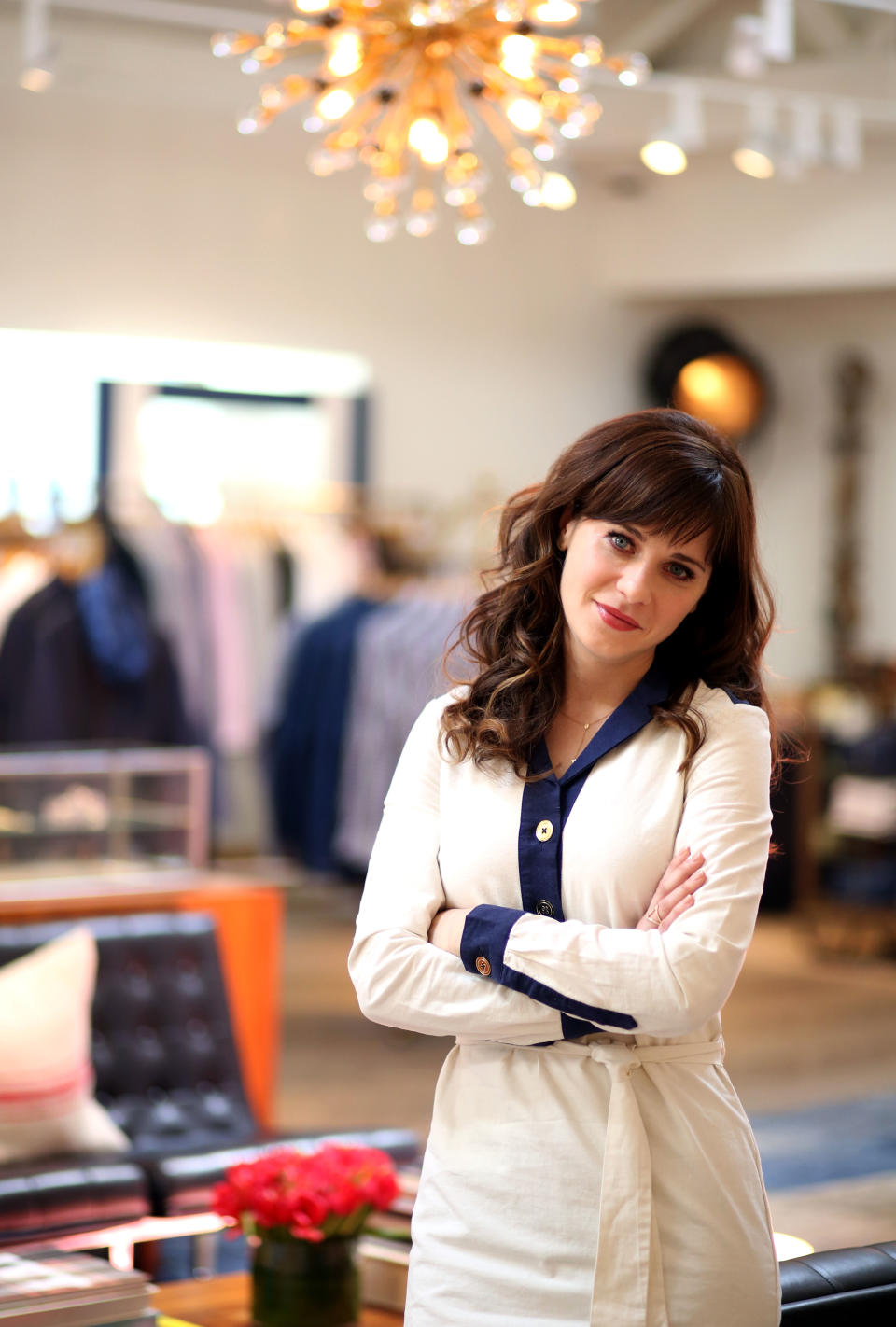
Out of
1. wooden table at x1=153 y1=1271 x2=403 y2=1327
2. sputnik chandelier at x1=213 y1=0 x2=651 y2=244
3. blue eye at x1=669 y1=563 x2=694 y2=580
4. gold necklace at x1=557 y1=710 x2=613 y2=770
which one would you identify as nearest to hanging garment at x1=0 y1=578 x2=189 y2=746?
sputnik chandelier at x1=213 y1=0 x2=651 y2=244

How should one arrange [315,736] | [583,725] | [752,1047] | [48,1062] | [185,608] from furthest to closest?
[185,608], [315,736], [752,1047], [48,1062], [583,725]

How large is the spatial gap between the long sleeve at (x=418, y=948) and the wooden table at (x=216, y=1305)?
1.09 m

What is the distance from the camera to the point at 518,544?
5.93ft

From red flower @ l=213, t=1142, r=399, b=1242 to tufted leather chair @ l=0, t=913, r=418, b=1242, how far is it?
80 cm

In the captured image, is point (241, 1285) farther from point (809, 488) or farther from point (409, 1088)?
point (809, 488)

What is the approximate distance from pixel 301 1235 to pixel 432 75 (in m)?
2.14

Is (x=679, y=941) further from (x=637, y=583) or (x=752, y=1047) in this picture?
(x=752, y=1047)

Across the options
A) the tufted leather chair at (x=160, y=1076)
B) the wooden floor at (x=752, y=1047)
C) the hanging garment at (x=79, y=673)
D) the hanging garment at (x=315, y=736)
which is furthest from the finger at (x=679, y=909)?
the hanging garment at (x=79, y=673)

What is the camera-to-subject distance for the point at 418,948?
1.68 metres

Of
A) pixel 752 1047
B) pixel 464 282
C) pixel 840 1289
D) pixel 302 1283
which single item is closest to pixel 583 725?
pixel 840 1289

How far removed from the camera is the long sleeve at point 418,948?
5.31 ft

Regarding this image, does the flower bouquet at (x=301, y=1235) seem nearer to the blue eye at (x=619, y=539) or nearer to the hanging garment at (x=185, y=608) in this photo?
the blue eye at (x=619, y=539)

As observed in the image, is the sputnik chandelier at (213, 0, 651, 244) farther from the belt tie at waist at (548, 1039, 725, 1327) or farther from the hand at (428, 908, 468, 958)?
the belt tie at waist at (548, 1039, 725, 1327)

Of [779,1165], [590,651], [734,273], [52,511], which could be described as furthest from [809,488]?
[590,651]
